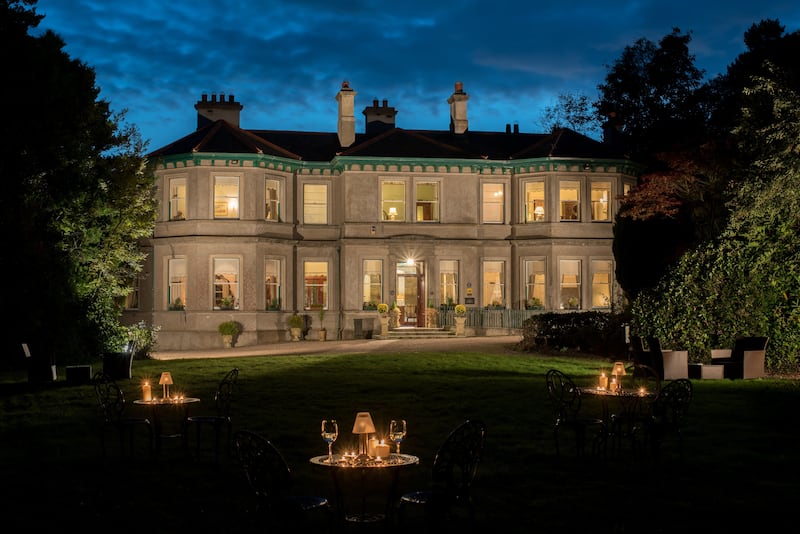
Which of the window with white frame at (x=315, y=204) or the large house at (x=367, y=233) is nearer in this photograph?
the large house at (x=367, y=233)

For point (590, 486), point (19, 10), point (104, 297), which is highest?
point (19, 10)

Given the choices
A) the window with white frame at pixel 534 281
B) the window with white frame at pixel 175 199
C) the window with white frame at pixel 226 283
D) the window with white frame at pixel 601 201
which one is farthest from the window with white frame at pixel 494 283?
the window with white frame at pixel 175 199

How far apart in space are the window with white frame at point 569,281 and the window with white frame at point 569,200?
5.77 ft

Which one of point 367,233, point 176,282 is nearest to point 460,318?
point 367,233

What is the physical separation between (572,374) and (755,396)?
4714mm

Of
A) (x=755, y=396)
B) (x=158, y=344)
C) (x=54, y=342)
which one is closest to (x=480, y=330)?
(x=158, y=344)

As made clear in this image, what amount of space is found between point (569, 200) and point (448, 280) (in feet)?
18.4

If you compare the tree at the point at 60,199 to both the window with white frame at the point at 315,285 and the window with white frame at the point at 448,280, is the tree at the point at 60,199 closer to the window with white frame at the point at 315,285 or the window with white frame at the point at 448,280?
the window with white frame at the point at 315,285

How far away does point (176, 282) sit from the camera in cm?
3575

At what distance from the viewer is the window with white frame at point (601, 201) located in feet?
120

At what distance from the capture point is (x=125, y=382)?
19.8 m

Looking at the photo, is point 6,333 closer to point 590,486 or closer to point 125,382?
point 125,382

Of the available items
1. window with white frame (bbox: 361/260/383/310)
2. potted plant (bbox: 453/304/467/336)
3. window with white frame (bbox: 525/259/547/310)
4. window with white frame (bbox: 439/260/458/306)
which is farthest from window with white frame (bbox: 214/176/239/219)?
window with white frame (bbox: 525/259/547/310)

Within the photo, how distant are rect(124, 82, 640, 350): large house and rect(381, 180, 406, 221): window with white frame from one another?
0.04 metres
